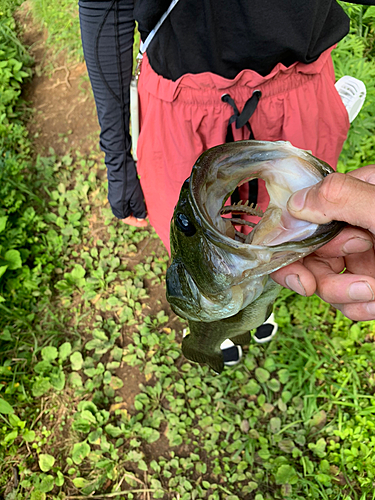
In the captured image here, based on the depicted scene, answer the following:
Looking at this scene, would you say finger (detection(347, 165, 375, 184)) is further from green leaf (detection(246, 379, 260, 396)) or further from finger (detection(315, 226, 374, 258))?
green leaf (detection(246, 379, 260, 396))

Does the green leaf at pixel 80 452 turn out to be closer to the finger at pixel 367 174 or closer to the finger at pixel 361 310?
the finger at pixel 361 310

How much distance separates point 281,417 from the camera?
293cm

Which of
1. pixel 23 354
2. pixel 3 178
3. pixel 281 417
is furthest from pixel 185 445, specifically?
pixel 3 178

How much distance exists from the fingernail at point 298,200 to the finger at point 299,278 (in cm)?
29

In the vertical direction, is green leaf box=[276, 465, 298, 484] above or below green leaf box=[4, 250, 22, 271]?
below

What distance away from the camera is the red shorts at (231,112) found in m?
1.67

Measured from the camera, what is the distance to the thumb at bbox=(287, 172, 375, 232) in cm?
97

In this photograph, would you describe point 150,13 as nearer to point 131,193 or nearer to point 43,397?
point 131,193

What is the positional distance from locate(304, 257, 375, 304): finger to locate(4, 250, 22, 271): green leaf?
3.12m

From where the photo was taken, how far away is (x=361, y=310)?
129 cm

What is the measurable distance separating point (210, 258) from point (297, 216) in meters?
0.31

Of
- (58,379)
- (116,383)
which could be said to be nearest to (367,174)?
(116,383)

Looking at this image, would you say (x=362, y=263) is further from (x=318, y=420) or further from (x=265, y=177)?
(x=318, y=420)

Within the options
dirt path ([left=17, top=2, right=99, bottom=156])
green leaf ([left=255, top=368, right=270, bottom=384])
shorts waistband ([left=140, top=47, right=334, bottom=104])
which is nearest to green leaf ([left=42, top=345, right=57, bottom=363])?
green leaf ([left=255, top=368, right=270, bottom=384])
